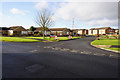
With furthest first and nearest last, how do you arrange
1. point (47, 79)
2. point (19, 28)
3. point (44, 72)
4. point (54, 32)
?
point (54, 32), point (19, 28), point (44, 72), point (47, 79)

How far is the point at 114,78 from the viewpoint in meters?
3.29

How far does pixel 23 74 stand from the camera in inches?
138

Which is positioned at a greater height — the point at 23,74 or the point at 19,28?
the point at 19,28

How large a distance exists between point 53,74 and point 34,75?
0.91 metres

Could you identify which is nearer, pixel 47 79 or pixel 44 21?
pixel 47 79

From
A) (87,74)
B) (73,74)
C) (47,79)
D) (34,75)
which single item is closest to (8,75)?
(34,75)

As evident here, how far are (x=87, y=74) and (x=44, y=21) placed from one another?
962 inches

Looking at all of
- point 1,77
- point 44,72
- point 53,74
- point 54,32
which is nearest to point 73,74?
point 53,74

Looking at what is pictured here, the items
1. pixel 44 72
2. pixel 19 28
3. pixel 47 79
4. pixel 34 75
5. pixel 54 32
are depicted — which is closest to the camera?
pixel 47 79

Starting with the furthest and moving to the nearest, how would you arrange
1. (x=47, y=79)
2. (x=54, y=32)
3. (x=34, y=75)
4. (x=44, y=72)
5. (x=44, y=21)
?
(x=54, y=32), (x=44, y=21), (x=44, y=72), (x=34, y=75), (x=47, y=79)

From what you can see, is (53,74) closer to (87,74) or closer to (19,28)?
(87,74)

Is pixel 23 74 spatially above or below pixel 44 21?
below

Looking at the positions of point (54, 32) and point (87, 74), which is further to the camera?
point (54, 32)

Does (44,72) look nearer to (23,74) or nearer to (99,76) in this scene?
(23,74)
